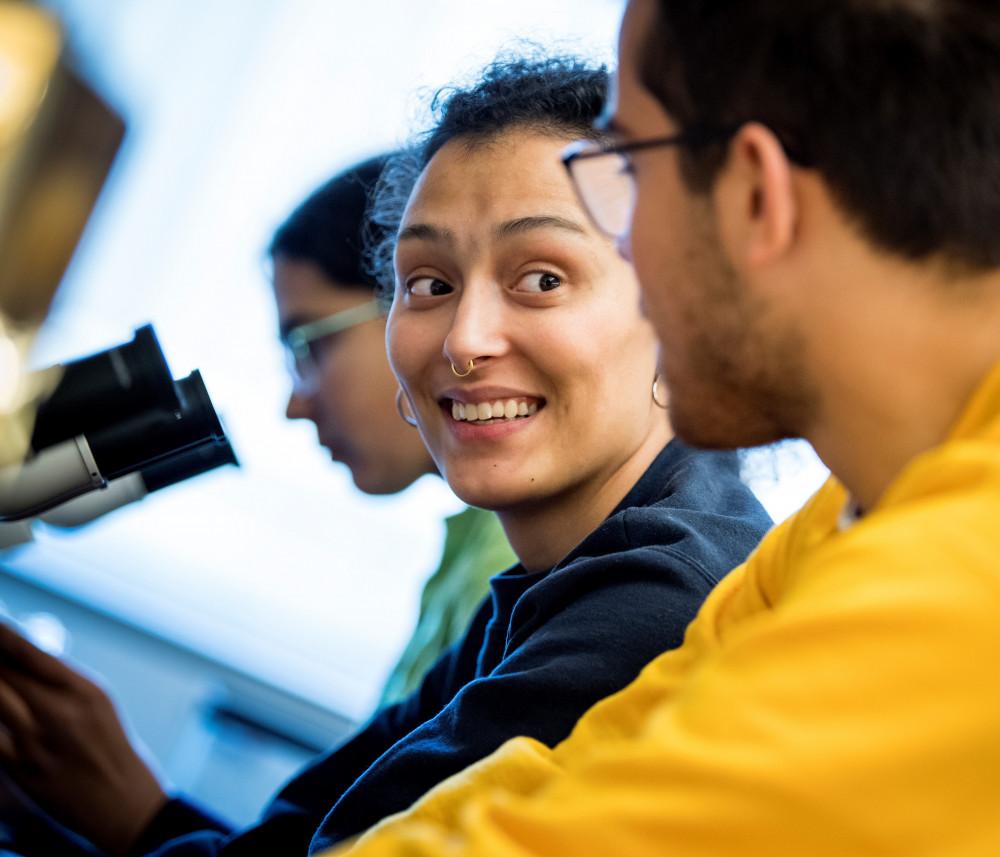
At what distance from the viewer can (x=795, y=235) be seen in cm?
72

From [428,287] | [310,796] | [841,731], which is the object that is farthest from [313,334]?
[841,731]

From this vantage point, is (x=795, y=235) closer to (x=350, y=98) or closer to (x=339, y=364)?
(x=339, y=364)

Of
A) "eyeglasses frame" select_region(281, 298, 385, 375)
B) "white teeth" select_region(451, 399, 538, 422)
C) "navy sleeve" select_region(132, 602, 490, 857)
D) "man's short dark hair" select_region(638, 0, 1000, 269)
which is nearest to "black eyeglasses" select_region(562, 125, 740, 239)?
"man's short dark hair" select_region(638, 0, 1000, 269)

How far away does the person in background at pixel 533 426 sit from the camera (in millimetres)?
942

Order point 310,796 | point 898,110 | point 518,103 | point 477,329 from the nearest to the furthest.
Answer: point 898,110, point 477,329, point 518,103, point 310,796

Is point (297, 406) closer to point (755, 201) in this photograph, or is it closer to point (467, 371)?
point (467, 371)

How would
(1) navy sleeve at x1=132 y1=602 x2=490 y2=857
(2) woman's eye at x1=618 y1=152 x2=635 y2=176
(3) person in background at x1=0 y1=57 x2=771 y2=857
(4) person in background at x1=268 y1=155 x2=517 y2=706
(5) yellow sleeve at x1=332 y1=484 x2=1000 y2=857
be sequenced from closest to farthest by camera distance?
(5) yellow sleeve at x1=332 y1=484 x2=1000 y2=857 < (2) woman's eye at x1=618 y1=152 x2=635 y2=176 < (3) person in background at x1=0 y1=57 x2=771 y2=857 < (1) navy sleeve at x1=132 y1=602 x2=490 y2=857 < (4) person in background at x1=268 y1=155 x2=517 y2=706

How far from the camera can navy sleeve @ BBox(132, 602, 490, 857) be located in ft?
4.18

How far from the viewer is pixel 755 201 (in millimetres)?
740

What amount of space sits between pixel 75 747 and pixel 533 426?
659 millimetres

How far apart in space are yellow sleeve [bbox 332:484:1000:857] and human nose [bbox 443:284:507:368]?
0.59 metres

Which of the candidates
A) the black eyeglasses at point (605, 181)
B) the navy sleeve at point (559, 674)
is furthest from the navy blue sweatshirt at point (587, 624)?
the black eyeglasses at point (605, 181)

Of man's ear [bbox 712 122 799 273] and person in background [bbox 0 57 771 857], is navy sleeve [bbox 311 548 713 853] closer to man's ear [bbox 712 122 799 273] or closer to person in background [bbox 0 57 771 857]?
person in background [bbox 0 57 771 857]

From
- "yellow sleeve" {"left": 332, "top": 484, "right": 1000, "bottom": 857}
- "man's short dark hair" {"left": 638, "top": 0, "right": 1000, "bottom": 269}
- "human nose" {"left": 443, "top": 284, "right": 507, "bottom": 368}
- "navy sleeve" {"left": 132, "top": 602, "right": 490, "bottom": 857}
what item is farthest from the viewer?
"navy sleeve" {"left": 132, "top": 602, "right": 490, "bottom": 857}
